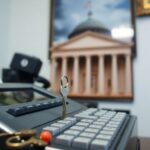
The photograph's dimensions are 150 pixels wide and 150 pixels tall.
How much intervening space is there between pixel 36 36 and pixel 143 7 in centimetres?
60

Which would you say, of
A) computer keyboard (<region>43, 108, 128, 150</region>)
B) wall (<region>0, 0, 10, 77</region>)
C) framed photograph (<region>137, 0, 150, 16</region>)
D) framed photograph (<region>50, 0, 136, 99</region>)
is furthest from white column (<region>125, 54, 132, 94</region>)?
computer keyboard (<region>43, 108, 128, 150</region>)

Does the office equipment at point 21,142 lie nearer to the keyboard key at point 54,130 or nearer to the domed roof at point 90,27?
the keyboard key at point 54,130

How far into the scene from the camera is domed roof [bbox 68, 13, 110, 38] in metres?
1.21

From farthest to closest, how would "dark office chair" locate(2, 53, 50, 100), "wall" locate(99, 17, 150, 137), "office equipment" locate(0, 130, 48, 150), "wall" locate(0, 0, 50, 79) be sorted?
"wall" locate(0, 0, 50, 79), "wall" locate(99, 17, 150, 137), "dark office chair" locate(2, 53, 50, 100), "office equipment" locate(0, 130, 48, 150)

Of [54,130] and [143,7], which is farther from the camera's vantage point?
[143,7]

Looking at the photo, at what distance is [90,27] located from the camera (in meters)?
1.22

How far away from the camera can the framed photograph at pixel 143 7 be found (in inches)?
44.8

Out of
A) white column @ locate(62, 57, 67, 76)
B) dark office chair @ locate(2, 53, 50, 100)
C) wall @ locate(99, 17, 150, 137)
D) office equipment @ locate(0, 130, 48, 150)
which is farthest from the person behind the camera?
white column @ locate(62, 57, 67, 76)

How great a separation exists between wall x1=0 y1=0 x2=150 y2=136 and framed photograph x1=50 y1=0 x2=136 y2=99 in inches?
1.6

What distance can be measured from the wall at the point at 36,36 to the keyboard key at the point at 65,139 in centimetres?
89

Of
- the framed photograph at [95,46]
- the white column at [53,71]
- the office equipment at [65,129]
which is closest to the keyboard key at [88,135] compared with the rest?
the office equipment at [65,129]

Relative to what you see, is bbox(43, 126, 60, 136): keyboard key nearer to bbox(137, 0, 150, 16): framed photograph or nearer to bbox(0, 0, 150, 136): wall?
bbox(0, 0, 150, 136): wall

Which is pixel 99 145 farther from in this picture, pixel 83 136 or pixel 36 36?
pixel 36 36

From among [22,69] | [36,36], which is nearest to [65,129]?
[22,69]
